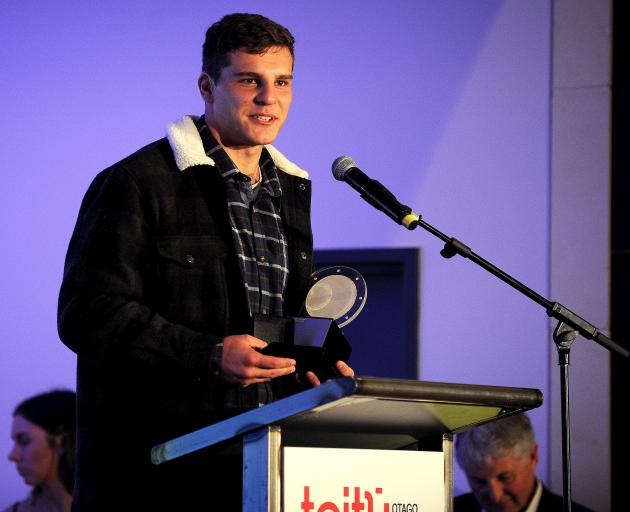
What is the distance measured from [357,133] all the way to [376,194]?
2897 mm

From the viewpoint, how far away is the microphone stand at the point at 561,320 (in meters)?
2.10

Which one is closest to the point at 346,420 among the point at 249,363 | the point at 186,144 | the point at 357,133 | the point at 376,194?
the point at 249,363

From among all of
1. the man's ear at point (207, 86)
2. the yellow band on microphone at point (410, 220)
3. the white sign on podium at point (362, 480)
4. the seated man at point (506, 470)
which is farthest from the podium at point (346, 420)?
the seated man at point (506, 470)

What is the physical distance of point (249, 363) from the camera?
1.83 m

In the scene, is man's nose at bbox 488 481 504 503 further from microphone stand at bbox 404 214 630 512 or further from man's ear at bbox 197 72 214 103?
man's ear at bbox 197 72 214 103

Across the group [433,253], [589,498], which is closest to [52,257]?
[433,253]

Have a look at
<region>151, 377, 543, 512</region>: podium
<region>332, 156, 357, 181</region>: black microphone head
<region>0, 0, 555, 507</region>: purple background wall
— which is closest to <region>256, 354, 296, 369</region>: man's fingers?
<region>151, 377, 543, 512</region>: podium

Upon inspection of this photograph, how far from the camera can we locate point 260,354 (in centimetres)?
183

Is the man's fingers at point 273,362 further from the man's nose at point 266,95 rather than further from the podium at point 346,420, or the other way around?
the man's nose at point 266,95

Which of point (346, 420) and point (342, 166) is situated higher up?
point (342, 166)

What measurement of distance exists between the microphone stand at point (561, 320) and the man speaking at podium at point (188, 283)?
317 millimetres

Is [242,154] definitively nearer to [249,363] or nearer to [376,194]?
[376,194]

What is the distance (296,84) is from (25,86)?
4.45 feet

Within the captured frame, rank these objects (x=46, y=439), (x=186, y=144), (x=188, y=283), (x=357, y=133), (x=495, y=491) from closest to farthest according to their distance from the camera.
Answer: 1. (x=188, y=283)
2. (x=186, y=144)
3. (x=495, y=491)
4. (x=46, y=439)
5. (x=357, y=133)
